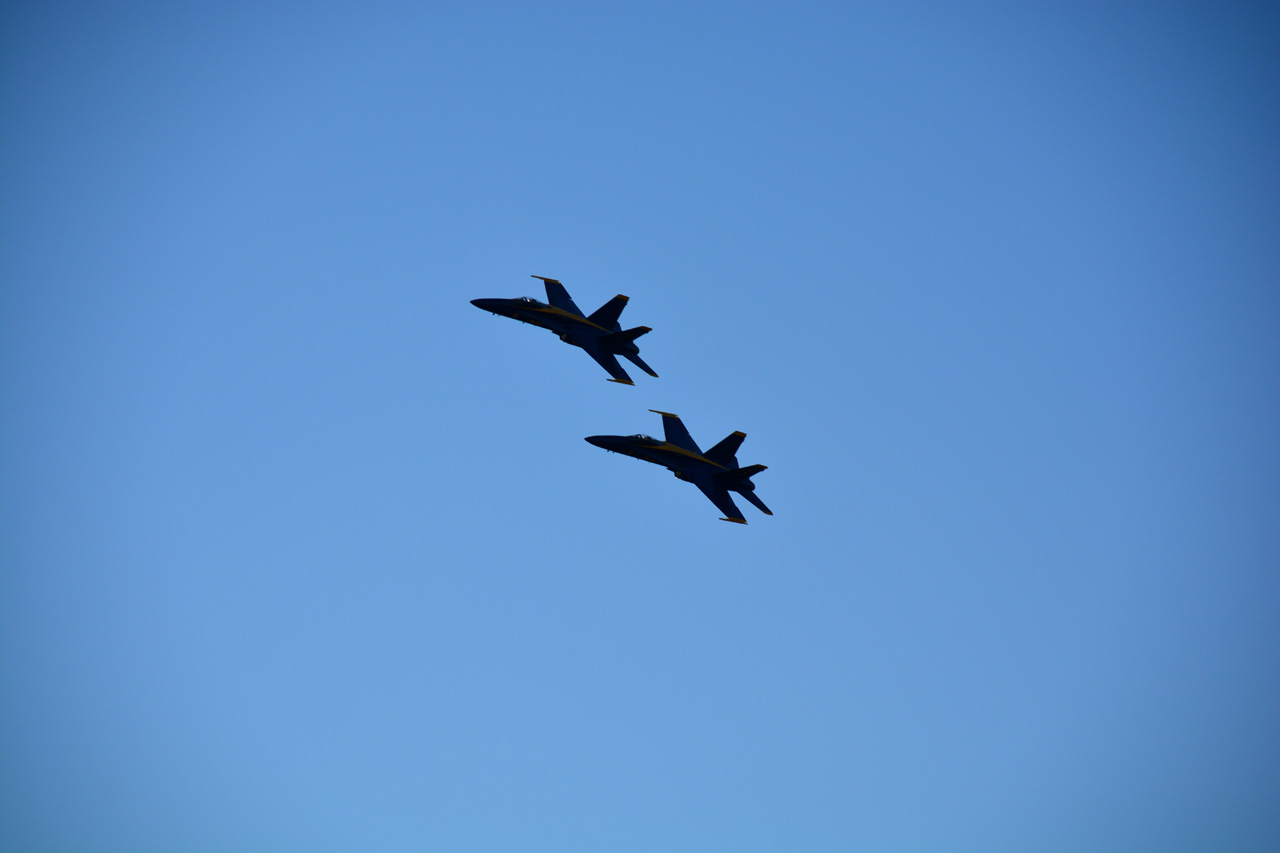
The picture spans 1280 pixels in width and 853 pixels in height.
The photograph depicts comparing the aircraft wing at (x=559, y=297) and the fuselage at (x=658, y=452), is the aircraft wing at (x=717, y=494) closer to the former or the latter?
the fuselage at (x=658, y=452)

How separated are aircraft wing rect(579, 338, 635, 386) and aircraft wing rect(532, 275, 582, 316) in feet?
10.2

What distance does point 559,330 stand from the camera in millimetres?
64750

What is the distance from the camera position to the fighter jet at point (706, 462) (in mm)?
62000

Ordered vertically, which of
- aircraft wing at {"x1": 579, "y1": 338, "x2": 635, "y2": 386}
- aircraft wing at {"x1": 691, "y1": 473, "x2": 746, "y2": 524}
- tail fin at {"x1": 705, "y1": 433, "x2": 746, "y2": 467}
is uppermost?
aircraft wing at {"x1": 579, "y1": 338, "x2": 635, "y2": 386}

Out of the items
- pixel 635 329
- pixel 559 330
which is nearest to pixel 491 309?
pixel 559 330

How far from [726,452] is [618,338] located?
1114cm

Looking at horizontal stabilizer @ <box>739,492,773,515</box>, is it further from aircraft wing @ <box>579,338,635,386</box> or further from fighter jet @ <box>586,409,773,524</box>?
aircraft wing @ <box>579,338,635,386</box>

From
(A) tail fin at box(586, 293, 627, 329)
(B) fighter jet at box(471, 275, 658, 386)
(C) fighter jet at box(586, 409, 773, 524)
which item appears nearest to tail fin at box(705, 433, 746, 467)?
(C) fighter jet at box(586, 409, 773, 524)

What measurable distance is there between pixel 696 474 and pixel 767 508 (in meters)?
5.52

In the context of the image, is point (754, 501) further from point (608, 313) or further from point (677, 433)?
point (608, 313)

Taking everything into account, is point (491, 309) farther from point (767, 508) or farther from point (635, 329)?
point (767, 508)

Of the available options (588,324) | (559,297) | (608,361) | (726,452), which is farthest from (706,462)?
(559,297)

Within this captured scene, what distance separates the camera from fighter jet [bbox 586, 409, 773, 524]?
62.0m

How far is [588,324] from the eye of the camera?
64.0 meters
